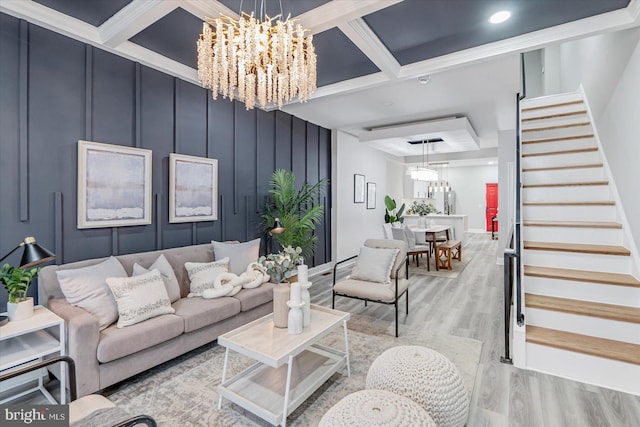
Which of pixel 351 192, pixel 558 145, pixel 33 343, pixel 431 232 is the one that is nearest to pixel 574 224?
pixel 558 145

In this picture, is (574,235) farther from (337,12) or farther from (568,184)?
(337,12)

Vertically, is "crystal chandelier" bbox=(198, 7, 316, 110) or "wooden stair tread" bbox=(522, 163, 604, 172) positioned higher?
"crystal chandelier" bbox=(198, 7, 316, 110)

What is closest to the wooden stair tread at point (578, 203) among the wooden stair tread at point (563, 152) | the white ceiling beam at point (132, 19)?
the wooden stair tread at point (563, 152)

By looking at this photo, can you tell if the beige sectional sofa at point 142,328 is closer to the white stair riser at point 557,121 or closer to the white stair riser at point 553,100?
the white stair riser at point 557,121

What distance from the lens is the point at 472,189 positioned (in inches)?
471

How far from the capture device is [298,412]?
1972mm

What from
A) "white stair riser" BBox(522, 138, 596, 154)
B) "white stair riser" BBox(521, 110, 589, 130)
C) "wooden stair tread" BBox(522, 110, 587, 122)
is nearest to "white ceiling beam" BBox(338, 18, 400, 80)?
"white stair riser" BBox(522, 138, 596, 154)

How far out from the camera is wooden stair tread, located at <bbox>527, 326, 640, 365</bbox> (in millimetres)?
2176

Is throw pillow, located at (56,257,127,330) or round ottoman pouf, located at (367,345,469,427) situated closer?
round ottoman pouf, located at (367,345,469,427)

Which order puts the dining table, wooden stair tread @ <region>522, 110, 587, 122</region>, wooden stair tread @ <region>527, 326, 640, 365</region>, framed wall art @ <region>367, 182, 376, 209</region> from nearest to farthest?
wooden stair tread @ <region>527, 326, 640, 365</region>, wooden stair tread @ <region>522, 110, 587, 122</region>, the dining table, framed wall art @ <region>367, 182, 376, 209</region>

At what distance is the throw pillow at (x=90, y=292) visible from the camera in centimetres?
225

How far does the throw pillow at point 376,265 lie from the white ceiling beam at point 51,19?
11.0 ft

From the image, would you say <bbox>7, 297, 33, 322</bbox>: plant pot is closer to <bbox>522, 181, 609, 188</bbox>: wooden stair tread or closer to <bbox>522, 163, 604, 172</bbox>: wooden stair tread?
<bbox>522, 181, 609, 188</bbox>: wooden stair tread

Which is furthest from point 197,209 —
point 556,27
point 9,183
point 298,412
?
point 556,27
